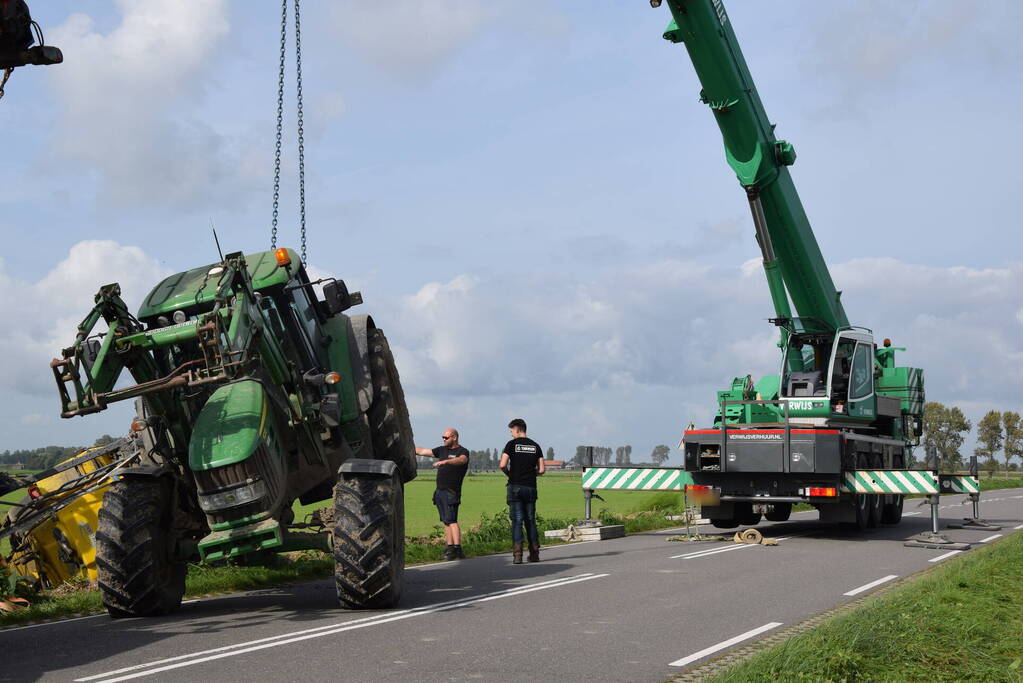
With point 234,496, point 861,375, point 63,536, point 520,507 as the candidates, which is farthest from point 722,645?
point 861,375

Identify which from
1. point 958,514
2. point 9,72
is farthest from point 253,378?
point 958,514

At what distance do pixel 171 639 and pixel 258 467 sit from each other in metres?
1.60

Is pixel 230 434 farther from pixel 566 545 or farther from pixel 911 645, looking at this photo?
pixel 566 545

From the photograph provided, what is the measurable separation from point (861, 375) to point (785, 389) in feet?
5.18

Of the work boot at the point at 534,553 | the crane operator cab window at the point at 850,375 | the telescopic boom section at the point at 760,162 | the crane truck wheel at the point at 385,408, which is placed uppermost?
the telescopic boom section at the point at 760,162

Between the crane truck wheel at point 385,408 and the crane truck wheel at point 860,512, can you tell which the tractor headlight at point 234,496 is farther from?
the crane truck wheel at point 860,512

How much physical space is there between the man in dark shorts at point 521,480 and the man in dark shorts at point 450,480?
2.27 feet

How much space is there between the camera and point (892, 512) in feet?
73.0

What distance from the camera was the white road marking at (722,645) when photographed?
26.0 feet

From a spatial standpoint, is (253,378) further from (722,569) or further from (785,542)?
(785,542)

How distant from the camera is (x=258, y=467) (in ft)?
31.3

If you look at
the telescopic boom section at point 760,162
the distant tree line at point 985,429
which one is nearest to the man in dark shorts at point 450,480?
the telescopic boom section at point 760,162

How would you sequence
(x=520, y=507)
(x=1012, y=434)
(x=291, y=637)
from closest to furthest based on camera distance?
(x=291, y=637), (x=520, y=507), (x=1012, y=434)

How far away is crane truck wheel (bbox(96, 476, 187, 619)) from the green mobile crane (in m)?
10.4
